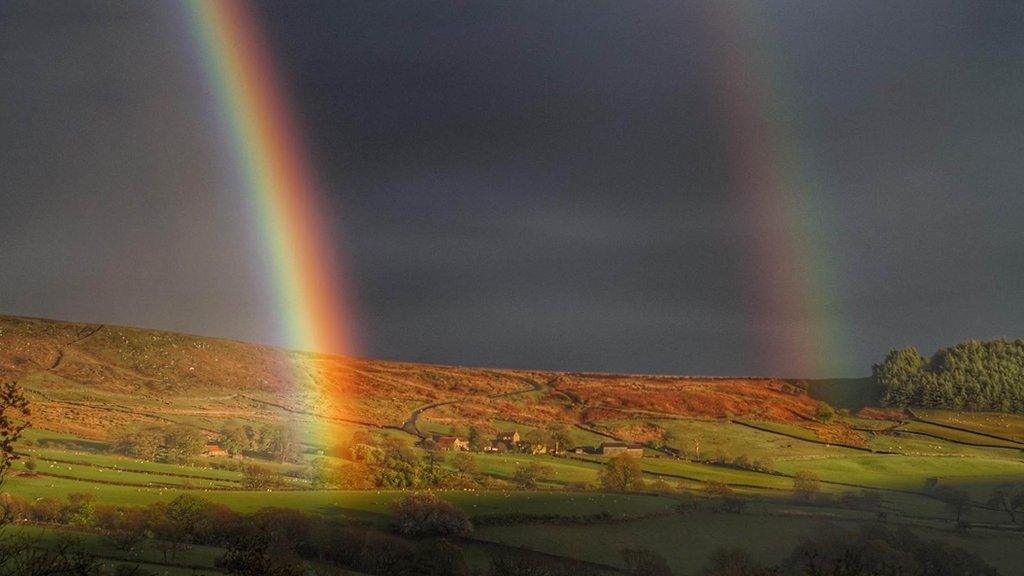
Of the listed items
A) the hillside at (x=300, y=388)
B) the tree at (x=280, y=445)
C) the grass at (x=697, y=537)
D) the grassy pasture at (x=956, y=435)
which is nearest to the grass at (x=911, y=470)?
the grassy pasture at (x=956, y=435)

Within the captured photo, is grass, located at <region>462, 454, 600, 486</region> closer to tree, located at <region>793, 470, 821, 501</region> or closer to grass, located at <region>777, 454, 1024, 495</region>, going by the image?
tree, located at <region>793, 470, 821, 501</region>

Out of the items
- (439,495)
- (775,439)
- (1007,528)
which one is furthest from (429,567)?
(775,439)

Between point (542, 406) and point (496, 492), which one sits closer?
point (496, 492)

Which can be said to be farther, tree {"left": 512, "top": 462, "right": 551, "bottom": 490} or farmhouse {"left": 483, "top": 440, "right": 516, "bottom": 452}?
farmhouse {"left": 483, "top": 440, "right": 516, "bottom": 452}

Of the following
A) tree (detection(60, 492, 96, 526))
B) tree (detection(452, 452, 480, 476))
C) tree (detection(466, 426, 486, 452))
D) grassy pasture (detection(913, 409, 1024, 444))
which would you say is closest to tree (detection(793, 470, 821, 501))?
tree (detection(452, 452, 480, 476))

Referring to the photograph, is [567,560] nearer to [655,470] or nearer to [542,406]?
[655,470]

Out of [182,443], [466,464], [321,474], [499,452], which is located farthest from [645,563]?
[499,452]

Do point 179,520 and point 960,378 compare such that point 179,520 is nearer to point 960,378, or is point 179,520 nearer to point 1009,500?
point 1009,500
